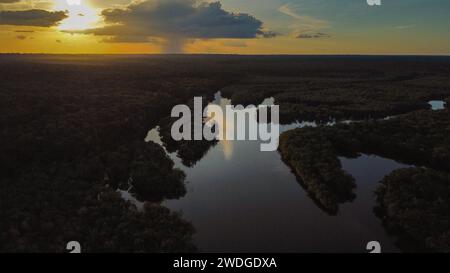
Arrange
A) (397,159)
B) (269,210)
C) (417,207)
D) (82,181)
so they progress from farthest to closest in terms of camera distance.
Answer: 1. (397,159)
2. (82,181)
3. (269,210)
4. (417,207)

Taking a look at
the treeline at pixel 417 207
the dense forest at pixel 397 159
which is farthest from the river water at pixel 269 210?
the dense forest at pixel 397 159

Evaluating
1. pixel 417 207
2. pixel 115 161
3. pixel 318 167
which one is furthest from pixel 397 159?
pixel 115 161

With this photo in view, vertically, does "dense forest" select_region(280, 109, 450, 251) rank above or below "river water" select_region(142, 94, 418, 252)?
above

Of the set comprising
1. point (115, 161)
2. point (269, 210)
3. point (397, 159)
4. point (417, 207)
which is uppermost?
point (115, 161)

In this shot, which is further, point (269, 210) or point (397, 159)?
point (397, 159)

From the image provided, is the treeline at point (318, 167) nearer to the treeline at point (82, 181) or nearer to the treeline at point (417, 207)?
the treeline at point (417, 207)

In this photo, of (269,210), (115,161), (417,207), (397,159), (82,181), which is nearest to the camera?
(417,207)

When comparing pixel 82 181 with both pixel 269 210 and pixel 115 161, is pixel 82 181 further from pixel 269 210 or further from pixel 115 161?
pixel 269 210

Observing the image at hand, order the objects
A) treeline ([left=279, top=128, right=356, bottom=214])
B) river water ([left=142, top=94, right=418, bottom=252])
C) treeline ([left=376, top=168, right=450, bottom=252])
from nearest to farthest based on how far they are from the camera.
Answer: treeline ([left=376, top=168, right=450, bottom=252]) → river water ([left=142, top=94, right=418, bottom=252]) → treeline ([left=279, top=128, right=356, bottom=214])

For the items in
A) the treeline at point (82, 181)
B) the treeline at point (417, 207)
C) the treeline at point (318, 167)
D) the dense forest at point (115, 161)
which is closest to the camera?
the treeline at point (82, 181)

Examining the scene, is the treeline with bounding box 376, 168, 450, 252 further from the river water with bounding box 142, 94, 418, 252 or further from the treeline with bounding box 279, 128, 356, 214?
the treeline with bounding box 279, 128, 356, 214

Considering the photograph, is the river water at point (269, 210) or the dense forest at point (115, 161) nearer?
the dense forest at point (115, 161)

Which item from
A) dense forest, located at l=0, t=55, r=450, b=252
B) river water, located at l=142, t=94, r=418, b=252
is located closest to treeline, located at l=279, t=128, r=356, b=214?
dense forest, located at l=0, t=55, r=450, b=252
